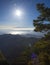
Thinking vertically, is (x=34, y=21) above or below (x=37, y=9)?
below

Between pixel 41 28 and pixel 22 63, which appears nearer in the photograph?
pixel 41 28

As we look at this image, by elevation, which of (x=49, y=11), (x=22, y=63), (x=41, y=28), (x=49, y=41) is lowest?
(x=22, y=63)

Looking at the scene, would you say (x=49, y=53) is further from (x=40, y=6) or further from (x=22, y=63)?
(x=22, y=63)

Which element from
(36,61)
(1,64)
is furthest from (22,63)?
(36,61)

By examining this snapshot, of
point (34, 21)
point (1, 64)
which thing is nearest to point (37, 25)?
point (34, 21)

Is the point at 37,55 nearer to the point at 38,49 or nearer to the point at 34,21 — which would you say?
the point at 38,49

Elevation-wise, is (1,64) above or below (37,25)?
below

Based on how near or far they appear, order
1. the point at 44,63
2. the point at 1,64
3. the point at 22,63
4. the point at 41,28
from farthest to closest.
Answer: the point at 22,63 < the point at 1,64 < the point at 41,28 < the point at 44,63

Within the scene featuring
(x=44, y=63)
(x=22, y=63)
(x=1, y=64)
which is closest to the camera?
(x=44, y=63)

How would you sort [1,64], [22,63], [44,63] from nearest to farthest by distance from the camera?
[44,63] < [1,64] < [22,63]
